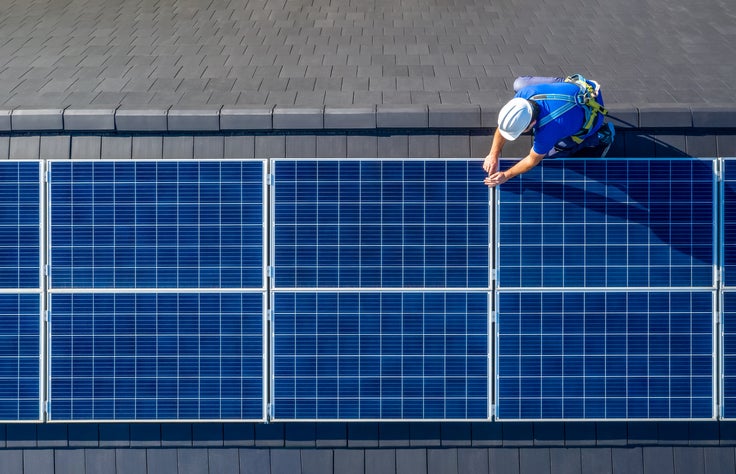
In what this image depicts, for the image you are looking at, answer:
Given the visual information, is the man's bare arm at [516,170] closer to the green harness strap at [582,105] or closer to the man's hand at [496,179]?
the man's hand at [496,179]

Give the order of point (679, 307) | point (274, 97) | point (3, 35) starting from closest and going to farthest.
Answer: point (679, 307) < point (274, 97) < point (3, 35)

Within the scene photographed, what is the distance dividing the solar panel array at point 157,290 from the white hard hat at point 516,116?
122 inches

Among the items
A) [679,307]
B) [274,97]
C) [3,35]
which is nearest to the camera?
[679,307]

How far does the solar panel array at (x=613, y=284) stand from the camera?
305 inches

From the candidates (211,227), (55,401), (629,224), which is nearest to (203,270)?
(211,227)

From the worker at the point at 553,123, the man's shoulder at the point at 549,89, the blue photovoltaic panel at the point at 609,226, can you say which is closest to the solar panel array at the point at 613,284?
the blue photovoltaic panel at the point at 609,226

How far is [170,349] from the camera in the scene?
7.83 metres

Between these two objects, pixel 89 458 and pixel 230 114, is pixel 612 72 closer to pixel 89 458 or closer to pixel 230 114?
pixel 230 114

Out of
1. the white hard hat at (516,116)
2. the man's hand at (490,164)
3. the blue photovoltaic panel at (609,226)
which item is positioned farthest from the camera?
the blue photovoltaic panel at (609,226)

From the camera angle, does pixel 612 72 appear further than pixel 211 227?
Yes

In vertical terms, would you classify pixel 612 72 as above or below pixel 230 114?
above

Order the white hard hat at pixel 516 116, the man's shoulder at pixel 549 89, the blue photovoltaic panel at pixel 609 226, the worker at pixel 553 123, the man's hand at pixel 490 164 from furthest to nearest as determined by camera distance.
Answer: the blue photovoltaic panel at pixel 609 226 → the man's hand at pixel 490 164 → the man's shoulder at pixel 549 89 → the worker at pixel 553 123 → the white hard hat at pixel 516 116

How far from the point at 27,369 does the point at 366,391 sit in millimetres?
4432

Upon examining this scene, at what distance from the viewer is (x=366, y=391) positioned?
25.7 feet
